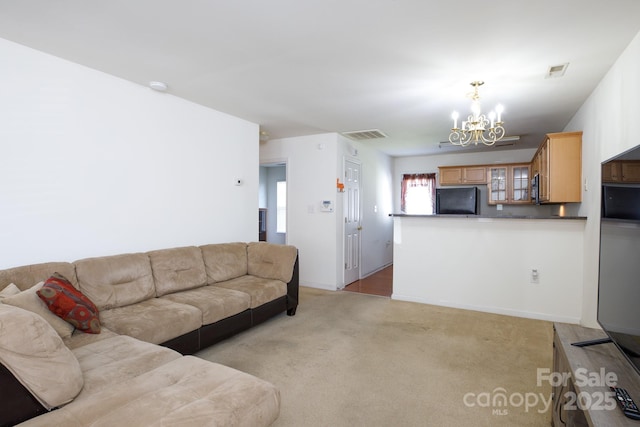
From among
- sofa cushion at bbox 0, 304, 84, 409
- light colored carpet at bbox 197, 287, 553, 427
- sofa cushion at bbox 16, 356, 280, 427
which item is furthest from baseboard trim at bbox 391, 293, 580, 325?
sofa cushion at bbox 0, 304, 84, 409

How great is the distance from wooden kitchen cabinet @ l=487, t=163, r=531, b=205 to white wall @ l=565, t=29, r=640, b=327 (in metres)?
2.25

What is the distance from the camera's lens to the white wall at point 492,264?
3.75 metres

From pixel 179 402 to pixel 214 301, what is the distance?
1.55 metres

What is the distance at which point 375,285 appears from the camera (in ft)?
18.2

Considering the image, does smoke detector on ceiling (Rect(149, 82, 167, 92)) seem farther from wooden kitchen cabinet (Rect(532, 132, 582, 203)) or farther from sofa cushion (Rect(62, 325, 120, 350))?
wooden kitchen cabinet (Rect(532, 132, 582, 203))

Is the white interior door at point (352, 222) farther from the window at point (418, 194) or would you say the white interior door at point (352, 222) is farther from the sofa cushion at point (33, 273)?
the sofa cushion at point (33, 273)

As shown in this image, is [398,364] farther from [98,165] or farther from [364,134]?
[364,134]

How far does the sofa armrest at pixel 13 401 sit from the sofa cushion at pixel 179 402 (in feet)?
0.20

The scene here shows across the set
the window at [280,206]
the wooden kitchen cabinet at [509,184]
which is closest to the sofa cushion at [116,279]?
the window at [280,206]

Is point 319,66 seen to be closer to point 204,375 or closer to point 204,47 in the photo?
point 204,47

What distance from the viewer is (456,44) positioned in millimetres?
2412

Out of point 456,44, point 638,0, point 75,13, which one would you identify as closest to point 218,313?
point 75,13

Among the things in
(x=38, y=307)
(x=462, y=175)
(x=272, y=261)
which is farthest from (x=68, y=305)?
(x=462, y=175)

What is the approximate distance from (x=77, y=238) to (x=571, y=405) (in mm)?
3556
